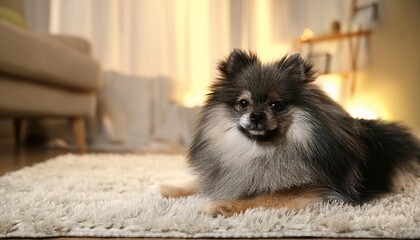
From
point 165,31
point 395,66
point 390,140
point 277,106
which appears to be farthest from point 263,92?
point 165,31

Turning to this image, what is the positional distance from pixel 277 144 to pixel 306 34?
151 inches

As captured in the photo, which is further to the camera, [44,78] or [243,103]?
[44,78]

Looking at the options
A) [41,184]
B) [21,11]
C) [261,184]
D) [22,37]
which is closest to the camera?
[261,184]

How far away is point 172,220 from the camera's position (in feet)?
3.00

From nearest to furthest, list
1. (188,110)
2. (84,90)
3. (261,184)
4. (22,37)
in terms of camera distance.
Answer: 1. (261,184)
2. (22,37)
3. (84,90)
4. (188,110)

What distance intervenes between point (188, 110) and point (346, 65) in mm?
Result: 1890

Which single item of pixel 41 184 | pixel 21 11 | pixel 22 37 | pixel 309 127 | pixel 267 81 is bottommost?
pixel 41 184

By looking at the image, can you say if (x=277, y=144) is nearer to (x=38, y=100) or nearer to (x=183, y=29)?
(x=38, y=100)

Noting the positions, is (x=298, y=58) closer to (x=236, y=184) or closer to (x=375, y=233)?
(x=236, y=184)

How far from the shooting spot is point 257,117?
110 centimetres

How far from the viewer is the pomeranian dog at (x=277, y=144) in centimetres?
108

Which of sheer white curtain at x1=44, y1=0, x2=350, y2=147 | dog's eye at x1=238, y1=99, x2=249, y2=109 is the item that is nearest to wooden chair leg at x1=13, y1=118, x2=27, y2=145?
sheer white curtain at x1=44, y1=0, x2=350, y2=147

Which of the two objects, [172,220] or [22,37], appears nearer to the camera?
[172,220]

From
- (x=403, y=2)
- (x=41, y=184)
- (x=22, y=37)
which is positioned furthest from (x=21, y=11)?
(x=403, y=2)
